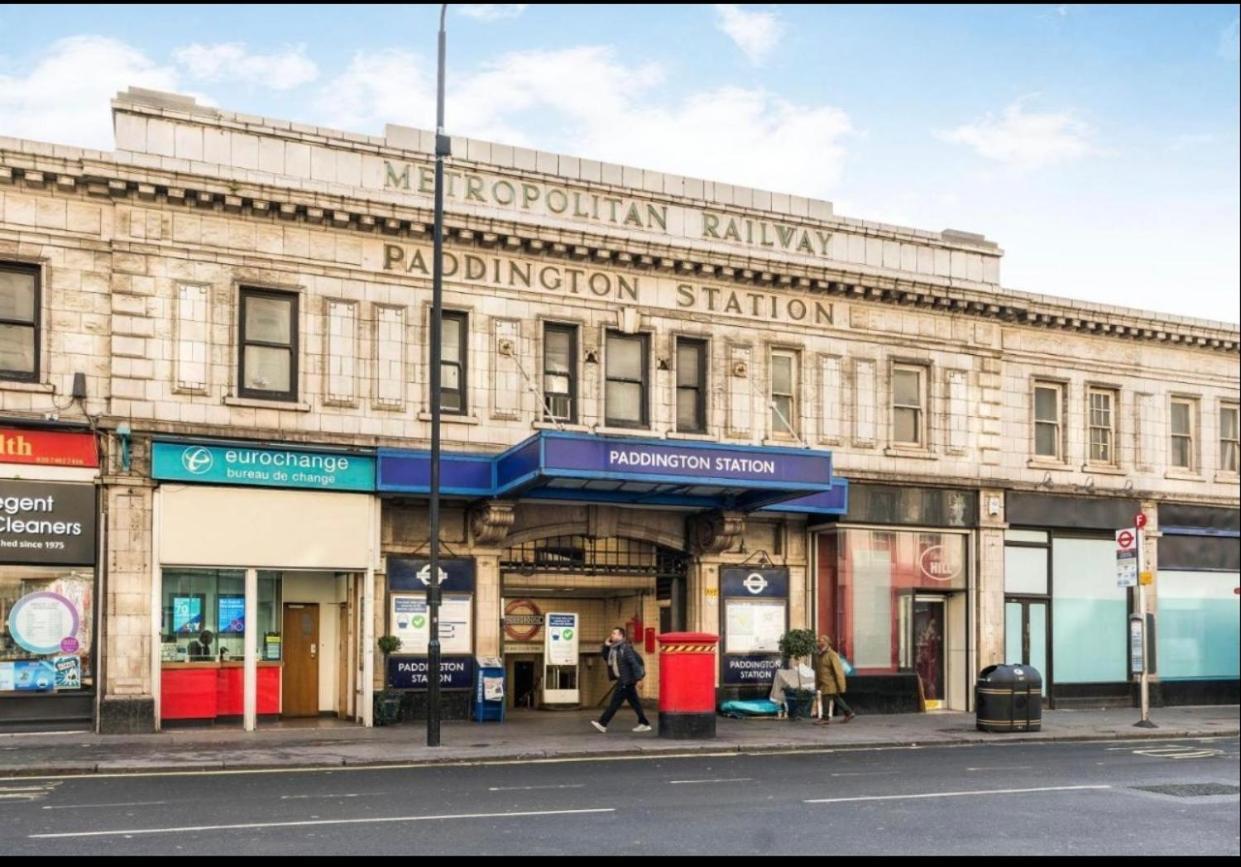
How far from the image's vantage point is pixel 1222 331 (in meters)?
34.7

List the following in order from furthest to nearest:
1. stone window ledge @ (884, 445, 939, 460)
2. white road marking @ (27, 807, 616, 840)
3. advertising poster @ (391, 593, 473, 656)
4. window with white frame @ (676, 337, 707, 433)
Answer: stone window ledge @ (884, 445, 939, 460)
window with white frame @ (676, 337, 707, 433)
advertising poster @ (391, 593, 473, 656)
white road marking @ (27, 807, 616, 840)

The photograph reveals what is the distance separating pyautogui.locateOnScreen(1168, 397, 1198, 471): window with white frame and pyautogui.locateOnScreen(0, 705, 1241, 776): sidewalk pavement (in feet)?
24.5

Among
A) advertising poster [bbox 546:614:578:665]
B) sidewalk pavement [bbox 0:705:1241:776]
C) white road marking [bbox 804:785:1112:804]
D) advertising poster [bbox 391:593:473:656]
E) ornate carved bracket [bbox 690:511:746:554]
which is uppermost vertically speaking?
ornate carved bracket [bbox 690:511:746:554]

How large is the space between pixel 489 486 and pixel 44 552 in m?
7.21

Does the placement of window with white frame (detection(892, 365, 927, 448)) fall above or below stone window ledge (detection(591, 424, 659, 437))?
above

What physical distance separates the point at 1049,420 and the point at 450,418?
14.3 m

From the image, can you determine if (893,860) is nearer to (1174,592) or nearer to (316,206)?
(316,206)

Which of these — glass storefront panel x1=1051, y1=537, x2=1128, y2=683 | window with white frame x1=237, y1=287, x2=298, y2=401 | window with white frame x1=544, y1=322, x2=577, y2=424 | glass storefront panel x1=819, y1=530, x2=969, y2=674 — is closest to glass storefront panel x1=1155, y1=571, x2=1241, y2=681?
glass storefront panel x1=1051, y1=537, x2=1128, y2=683

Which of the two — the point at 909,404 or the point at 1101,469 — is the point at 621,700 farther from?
the point at 1101,469

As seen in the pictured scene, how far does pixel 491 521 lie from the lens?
25016 millimetres

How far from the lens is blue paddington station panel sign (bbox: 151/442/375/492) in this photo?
22.7m

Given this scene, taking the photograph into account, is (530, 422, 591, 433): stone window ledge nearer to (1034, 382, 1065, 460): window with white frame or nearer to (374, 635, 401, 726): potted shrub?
(374, 635, 401, 726): potted shrub

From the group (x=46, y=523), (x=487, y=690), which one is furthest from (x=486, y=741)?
(x=46, y=523)

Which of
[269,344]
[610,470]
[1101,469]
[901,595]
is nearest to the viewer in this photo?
[610,470]
